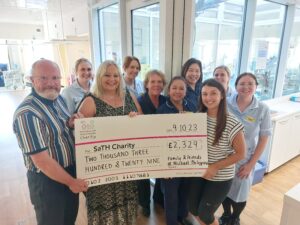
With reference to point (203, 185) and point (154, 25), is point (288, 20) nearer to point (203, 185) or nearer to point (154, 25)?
point (154, 25)

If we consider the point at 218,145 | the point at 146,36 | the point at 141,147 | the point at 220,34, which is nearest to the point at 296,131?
the point at 220,34

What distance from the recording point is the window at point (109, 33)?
356cm

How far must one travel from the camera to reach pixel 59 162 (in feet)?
4.39

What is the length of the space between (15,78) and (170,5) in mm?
10382

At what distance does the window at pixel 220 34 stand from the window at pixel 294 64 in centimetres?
104

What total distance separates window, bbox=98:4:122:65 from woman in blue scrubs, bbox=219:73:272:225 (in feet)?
7.23

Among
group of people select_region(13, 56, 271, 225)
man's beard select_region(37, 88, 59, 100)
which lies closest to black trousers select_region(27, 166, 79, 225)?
group of people select_region(13, 56, 271, 225)

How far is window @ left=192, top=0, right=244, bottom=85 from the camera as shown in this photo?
9.62ft

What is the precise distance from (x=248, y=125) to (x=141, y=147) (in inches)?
35.0

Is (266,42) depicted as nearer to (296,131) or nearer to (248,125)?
(296,131)

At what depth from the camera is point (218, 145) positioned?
1.46 meters

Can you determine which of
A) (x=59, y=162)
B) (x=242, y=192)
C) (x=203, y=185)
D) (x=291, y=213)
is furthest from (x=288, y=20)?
(x=59, y=162)

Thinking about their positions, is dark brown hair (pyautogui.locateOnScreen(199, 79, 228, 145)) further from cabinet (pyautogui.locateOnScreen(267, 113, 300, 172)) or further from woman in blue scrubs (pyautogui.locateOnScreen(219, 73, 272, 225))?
cabinet (pyautogui.locateOnScreen(267, 113, 300, 172))

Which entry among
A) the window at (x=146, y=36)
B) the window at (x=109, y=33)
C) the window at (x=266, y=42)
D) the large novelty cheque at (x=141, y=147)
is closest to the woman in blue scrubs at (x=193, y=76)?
the large novelty cheque at (x=141, y=147)
